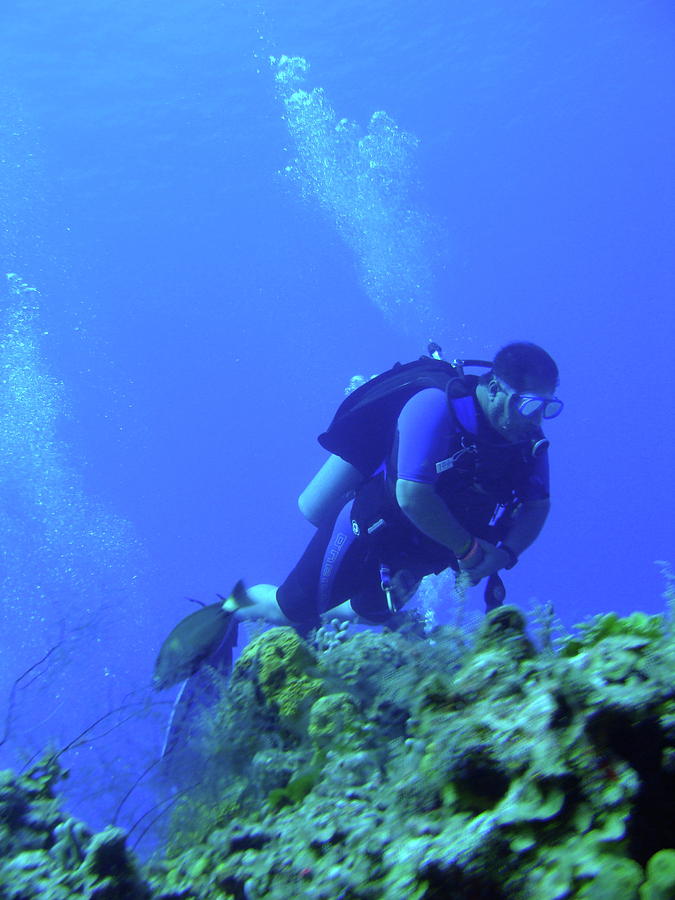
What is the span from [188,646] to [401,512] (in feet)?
5.69

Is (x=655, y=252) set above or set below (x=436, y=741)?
above

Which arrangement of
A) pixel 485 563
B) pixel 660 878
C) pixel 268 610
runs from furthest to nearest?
pixel 268 610, pixel 485 563, pixel 660 878

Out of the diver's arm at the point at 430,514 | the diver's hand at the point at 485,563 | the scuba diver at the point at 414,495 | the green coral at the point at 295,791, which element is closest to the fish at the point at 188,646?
the scuba diver at the point at 414,495

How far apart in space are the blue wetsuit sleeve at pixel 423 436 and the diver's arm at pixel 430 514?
63 mm

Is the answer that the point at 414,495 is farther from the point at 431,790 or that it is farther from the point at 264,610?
the point at 431,790

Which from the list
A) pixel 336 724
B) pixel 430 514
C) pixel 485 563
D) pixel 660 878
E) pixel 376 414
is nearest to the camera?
pixel 660 878

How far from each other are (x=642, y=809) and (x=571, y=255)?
396ft

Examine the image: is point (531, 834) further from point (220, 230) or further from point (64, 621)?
point (220, 230)

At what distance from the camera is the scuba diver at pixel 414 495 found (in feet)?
13.8

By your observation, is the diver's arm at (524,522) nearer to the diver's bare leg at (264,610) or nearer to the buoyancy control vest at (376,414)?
the buoyancy control vest at (376,414)

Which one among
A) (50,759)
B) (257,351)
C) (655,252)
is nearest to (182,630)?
(50,759)

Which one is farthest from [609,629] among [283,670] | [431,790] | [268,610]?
[268,610]

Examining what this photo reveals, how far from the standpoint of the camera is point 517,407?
167 inches

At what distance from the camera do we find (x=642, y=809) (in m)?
1.16
